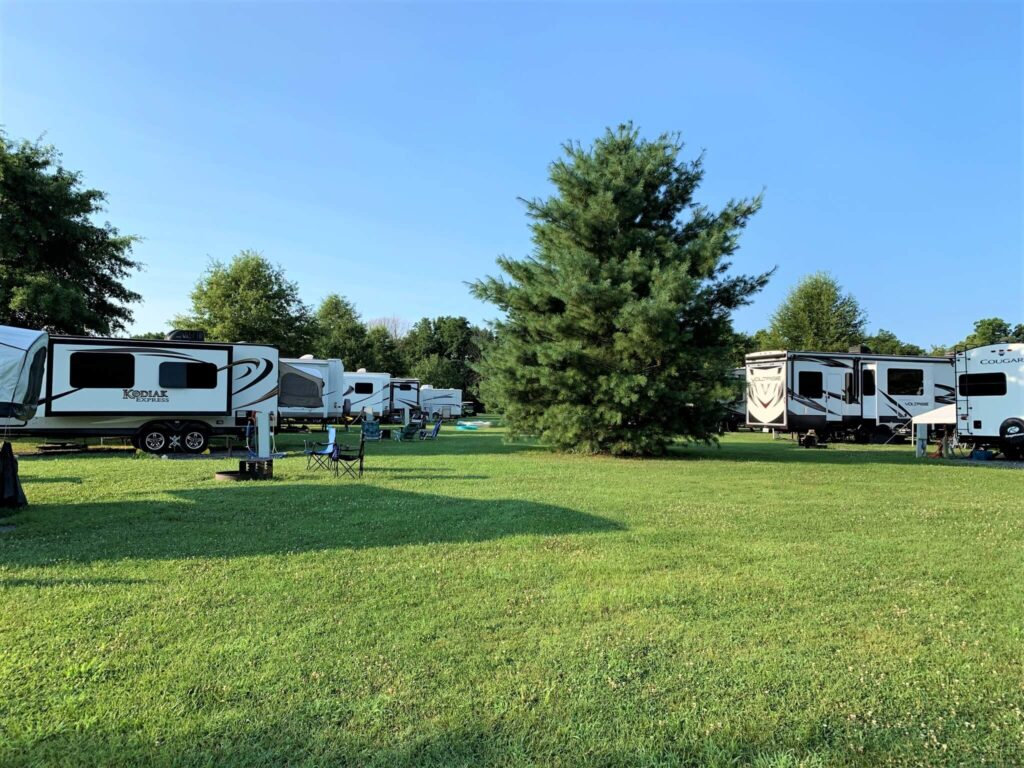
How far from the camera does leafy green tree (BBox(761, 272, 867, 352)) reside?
138ft

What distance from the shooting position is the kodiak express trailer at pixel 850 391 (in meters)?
22.3

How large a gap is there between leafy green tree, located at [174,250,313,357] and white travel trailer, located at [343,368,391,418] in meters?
6.51

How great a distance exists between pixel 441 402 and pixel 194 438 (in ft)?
85.9

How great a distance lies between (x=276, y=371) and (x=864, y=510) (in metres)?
14.8

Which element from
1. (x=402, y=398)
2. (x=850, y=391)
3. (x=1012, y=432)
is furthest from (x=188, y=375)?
(x=850, y=391)

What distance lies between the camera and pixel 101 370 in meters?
16.0

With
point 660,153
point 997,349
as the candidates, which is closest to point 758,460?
point 997,349

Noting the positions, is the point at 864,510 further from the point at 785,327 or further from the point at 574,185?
the point at 785,327

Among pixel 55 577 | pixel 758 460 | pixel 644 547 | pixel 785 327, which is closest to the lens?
pixel 55 577

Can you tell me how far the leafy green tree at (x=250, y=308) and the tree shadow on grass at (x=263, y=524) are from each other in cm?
2820

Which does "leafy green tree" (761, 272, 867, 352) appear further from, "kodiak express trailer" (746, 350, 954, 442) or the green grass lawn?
the green grass lawn

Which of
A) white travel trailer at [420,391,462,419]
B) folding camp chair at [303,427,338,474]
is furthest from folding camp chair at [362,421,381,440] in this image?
white travel trailer at [420,391,462,419]

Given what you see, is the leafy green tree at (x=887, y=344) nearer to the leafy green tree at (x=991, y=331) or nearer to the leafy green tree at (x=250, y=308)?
the leafy green tree at (x=991, y=331)

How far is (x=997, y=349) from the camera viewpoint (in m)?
16.5
